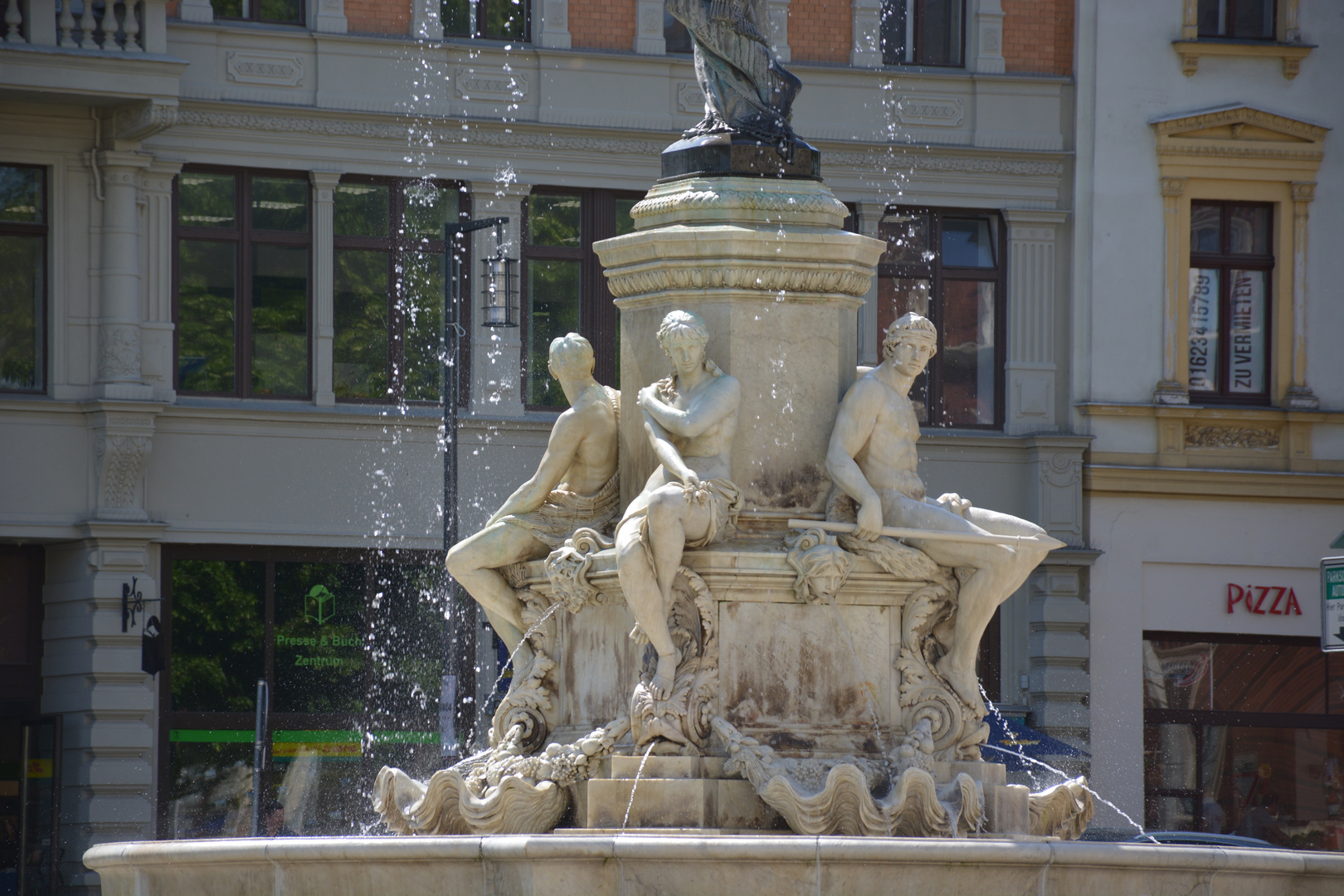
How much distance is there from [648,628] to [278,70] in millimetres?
18432

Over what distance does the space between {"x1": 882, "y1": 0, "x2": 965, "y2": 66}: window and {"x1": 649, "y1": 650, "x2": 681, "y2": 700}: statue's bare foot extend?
19.9 m

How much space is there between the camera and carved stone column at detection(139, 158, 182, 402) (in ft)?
88.2

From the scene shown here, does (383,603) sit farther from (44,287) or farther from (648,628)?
(648,628)

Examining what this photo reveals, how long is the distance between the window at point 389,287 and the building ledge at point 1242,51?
8643 mm

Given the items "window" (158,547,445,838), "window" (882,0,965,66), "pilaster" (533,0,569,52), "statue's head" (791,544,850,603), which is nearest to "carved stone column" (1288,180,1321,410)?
"window" (882,0,965,66)

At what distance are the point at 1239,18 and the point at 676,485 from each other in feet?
70.3

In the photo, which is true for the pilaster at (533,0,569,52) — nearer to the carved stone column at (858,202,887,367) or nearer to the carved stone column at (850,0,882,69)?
the carved stone column at (850,0,882,69)

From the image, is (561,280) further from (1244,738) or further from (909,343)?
(909,343)

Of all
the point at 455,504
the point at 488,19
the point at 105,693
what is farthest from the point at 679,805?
the point at 488,19

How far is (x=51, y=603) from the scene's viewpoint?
26797mm

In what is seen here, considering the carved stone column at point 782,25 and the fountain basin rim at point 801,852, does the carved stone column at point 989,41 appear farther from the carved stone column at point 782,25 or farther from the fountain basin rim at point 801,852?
the fountain basin rim at point 801,852

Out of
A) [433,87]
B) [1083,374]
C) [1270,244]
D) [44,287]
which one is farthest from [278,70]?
[1270,244]

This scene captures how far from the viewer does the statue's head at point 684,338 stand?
35.1 feet

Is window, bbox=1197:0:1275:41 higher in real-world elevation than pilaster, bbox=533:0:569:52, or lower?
higher
